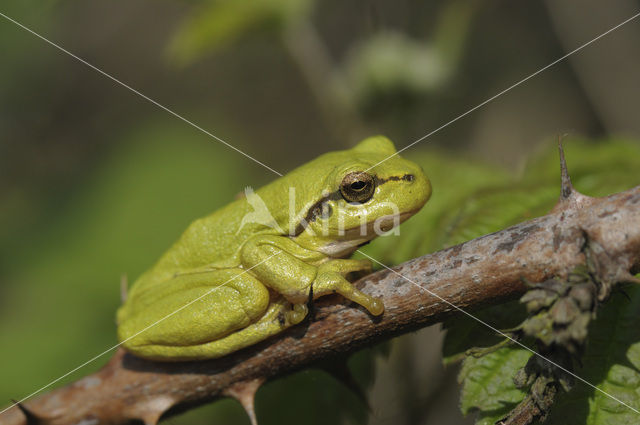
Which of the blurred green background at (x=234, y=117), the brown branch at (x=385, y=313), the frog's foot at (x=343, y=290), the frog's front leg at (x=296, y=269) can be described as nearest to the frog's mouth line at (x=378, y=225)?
the frog's front leg at (x=296, y=269)

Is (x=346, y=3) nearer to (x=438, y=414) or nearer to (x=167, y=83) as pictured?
(x=167, y=83)

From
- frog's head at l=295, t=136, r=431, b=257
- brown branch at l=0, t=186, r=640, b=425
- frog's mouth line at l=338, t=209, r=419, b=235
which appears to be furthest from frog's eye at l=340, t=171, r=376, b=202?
brown branch at l=0, t=186, r=640, b=425

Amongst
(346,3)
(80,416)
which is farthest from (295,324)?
(346,3)

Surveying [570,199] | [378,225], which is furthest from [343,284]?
[570,199]

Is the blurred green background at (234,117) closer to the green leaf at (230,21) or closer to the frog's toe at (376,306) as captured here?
the green leaf at (230,21)

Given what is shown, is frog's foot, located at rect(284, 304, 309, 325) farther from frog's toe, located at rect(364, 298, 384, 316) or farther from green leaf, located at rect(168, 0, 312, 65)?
green leaf, located at rect(168, 0, 312, 65)

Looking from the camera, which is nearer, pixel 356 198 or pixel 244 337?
pixel 244 337

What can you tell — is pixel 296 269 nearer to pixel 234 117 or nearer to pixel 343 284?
pixel 343 284
